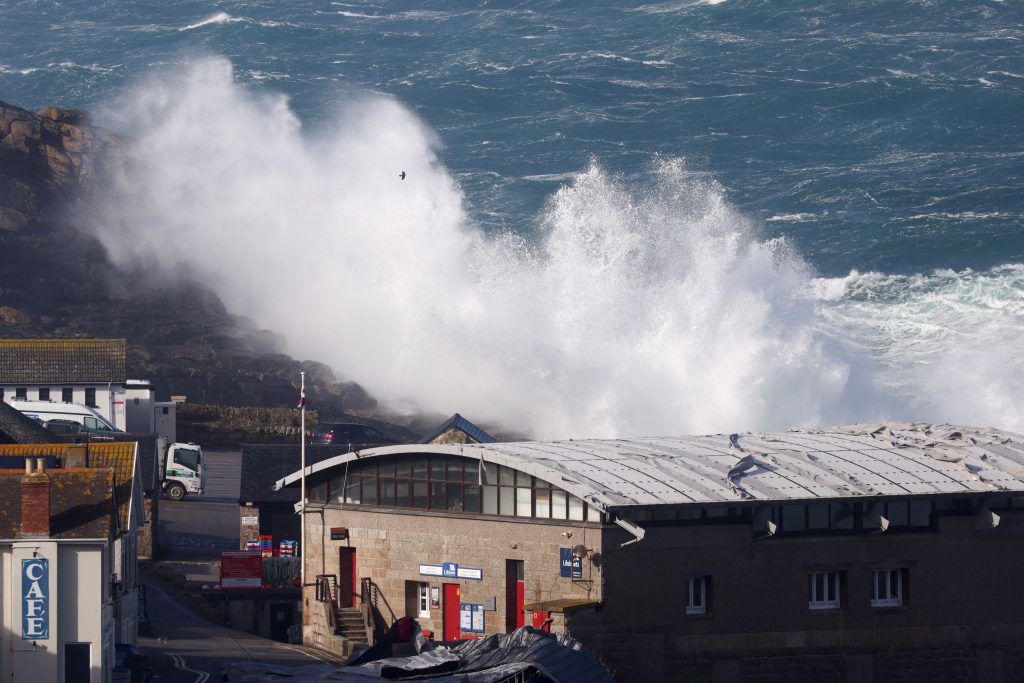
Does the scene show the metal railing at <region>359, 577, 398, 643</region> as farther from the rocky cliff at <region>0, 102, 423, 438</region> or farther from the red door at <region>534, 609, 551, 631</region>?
the rocky cliff at <region>0, 102, 423, 438</region>

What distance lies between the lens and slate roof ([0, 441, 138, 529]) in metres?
32.1

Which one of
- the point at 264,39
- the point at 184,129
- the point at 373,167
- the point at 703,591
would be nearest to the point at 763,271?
the point at 373,167

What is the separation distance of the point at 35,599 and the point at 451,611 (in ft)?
30.5

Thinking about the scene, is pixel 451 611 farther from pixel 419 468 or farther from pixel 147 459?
pixel 147 459

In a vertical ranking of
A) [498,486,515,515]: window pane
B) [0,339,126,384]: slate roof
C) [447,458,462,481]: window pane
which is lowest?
[498,486,515,515]: window pane

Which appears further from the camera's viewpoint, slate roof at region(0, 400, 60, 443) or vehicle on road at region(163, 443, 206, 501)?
vehicle on road at region(163, 443, 206, 501)

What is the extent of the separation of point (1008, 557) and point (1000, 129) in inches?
2683

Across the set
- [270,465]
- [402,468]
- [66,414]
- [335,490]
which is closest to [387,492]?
[402,468]

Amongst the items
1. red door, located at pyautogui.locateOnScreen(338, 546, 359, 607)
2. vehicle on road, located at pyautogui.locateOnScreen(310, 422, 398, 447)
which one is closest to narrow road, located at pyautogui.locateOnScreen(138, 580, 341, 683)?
red door, located at pyautogui.locateOnScreen(338, 546, 359, 607)

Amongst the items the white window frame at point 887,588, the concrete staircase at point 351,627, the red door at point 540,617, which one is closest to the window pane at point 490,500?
the red door at point 540,617

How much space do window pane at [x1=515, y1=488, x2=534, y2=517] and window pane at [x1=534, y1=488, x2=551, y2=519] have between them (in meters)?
0.18

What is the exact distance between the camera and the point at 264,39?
12725cm

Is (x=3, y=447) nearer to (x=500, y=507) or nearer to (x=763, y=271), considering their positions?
(x=500, y=507)

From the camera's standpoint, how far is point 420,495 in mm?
35844
